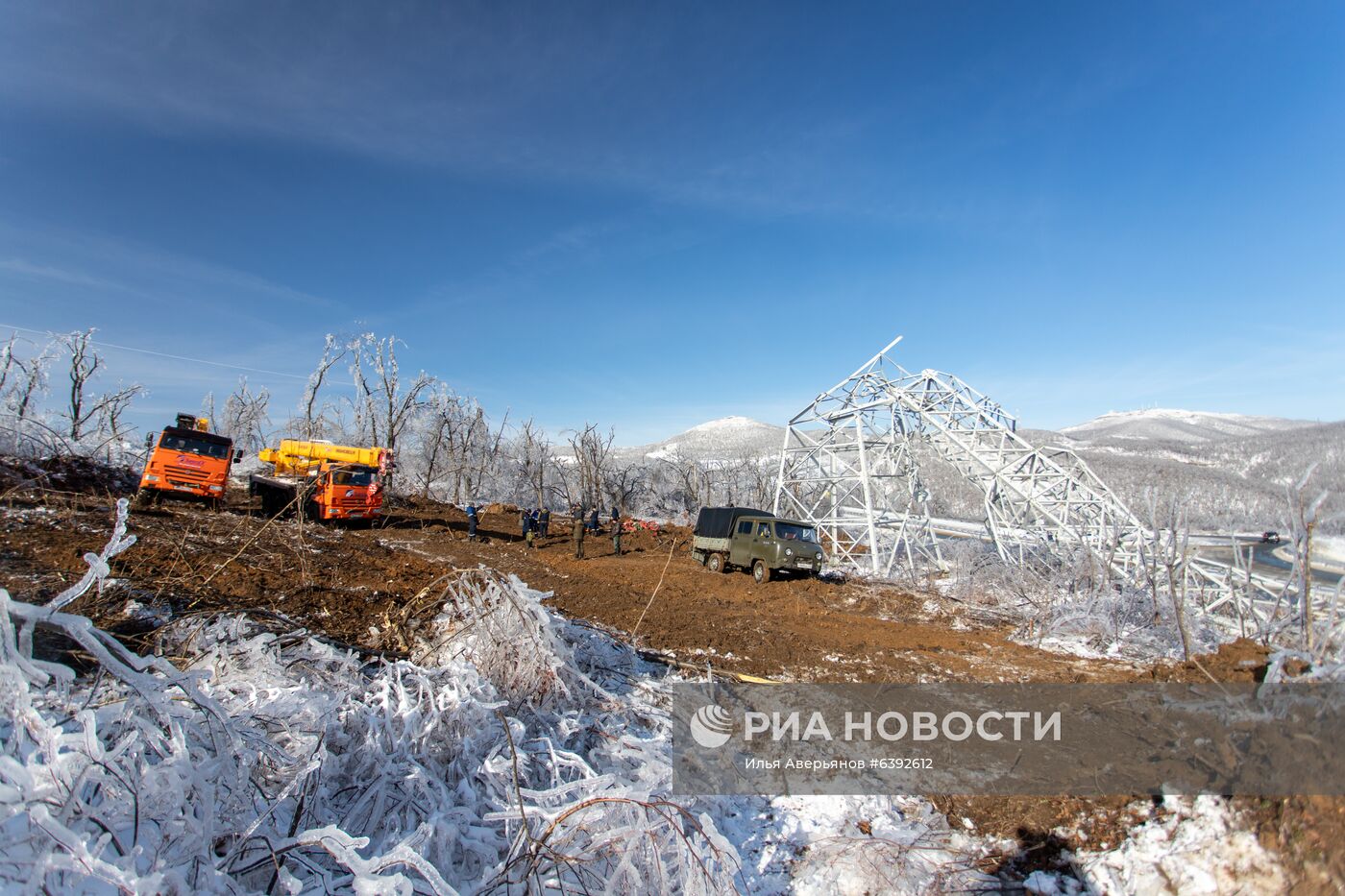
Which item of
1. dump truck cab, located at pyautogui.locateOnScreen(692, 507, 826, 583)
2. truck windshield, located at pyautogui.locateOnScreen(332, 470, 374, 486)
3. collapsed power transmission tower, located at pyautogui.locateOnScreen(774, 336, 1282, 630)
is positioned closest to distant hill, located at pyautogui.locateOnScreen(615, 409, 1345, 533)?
collapsed power transmission tower, located at pyautogui.locateOnScreen(774, 336, 1282, 630)

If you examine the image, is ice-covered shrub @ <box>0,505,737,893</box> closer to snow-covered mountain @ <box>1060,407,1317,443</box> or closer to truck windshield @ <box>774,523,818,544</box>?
truck windshield @ <box>774,523,818,544</box>

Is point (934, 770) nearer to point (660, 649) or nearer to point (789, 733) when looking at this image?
point (789, 733)

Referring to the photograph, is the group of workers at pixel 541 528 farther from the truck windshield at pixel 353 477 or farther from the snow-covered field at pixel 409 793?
the snow-covered field at pixel 409 793

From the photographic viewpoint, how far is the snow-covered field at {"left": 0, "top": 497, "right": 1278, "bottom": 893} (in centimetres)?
228

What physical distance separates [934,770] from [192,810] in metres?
6.10

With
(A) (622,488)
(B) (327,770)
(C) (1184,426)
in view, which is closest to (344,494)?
(B) (327,770)

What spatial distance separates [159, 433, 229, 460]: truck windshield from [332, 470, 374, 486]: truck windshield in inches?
119

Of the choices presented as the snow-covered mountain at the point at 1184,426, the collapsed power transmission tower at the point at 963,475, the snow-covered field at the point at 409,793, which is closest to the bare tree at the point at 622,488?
the collapsed power transmission tower at the point at 963,475

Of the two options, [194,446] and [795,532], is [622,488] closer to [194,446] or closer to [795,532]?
[795,532]

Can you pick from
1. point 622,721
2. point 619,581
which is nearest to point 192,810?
point 622,721

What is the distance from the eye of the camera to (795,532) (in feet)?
52.5

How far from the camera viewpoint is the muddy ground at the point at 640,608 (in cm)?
455

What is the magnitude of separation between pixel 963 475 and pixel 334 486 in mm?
20034

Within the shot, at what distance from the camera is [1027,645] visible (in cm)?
1045
